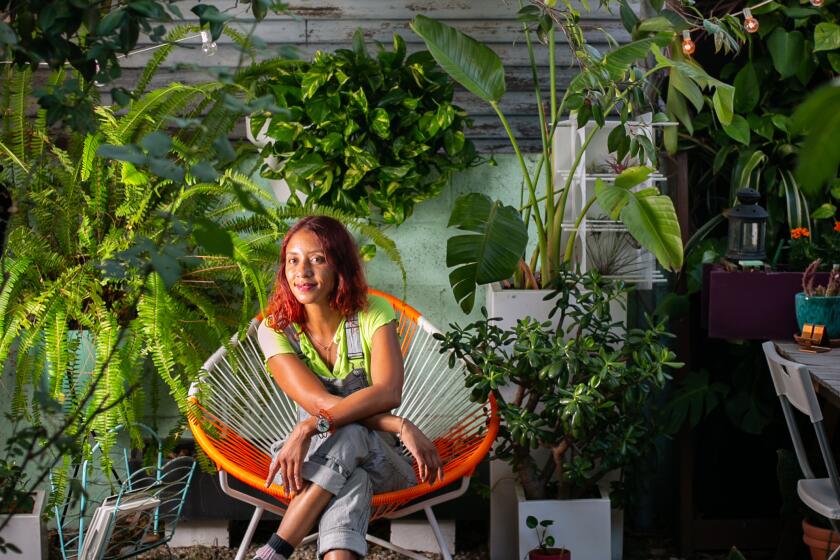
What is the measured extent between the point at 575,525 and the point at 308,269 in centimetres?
111

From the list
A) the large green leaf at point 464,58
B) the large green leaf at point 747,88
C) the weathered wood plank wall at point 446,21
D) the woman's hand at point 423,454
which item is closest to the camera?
the woman's hand at point 423,454

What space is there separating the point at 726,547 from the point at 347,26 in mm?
2225

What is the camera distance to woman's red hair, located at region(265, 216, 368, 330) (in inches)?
110

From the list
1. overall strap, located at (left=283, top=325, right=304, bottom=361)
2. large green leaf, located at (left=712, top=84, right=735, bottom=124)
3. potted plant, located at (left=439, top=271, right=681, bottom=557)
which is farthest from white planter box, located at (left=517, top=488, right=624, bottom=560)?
large green leaf, located at (left=712, top=84, right=735, bottom=124)

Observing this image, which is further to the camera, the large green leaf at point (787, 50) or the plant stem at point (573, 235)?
the large green leaf at point (787, 50)

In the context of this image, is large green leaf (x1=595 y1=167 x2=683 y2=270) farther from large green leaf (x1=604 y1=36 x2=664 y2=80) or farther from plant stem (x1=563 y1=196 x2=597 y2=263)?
large green leaf (x1=604 y1=36 x2=664 y2=80)

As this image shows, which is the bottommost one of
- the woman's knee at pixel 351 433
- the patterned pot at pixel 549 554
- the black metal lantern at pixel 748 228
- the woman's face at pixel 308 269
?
the patterned pot at pixel 549 554

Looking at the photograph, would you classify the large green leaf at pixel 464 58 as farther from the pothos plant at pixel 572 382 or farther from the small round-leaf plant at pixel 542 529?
the small round-leaf plant at pixel 542 529

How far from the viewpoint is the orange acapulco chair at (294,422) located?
279 centimetres

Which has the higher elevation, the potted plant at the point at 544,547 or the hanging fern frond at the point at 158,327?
the hanging fern frond at the point at 158,327

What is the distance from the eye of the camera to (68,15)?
121 cm

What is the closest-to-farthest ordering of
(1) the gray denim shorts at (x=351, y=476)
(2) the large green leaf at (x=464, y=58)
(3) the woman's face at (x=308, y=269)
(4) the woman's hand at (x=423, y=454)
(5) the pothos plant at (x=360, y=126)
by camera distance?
(1) the gray denim shorts at (x=351, y=476)
(4) the woman's hand at (x=423, y=454)
(3) the woman's face at (x=308, y=269)
(2) the large green leaf at (x=464, y=58)
(5) the pothos plant at (x=360, y=126)

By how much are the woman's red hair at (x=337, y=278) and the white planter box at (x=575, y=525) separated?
0.81 metres

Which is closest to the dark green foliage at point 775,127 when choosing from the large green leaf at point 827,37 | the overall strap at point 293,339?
the large green leaf at point 827,37
